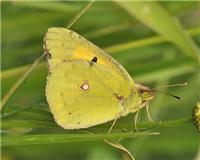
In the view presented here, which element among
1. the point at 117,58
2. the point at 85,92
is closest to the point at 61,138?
the point at 85,92

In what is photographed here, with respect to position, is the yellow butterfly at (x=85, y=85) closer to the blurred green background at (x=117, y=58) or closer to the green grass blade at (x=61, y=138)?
the green grass blade at (x=61, y=138)

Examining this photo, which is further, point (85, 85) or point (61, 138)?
point (85, 85)

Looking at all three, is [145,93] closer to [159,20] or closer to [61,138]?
[61,138]

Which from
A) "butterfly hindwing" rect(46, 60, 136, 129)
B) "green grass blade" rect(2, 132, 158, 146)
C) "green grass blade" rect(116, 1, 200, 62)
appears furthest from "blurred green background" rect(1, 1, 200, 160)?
"green grass blade" rect(2, 132, 158, 146)

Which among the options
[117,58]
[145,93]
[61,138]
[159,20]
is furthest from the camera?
[117,58]

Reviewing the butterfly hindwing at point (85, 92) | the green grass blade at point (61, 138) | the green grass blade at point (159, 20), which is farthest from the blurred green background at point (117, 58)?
the green grass blade at point (61, 138)

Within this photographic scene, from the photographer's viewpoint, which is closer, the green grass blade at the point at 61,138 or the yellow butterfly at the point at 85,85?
the green grass blade at the point at 61,138
